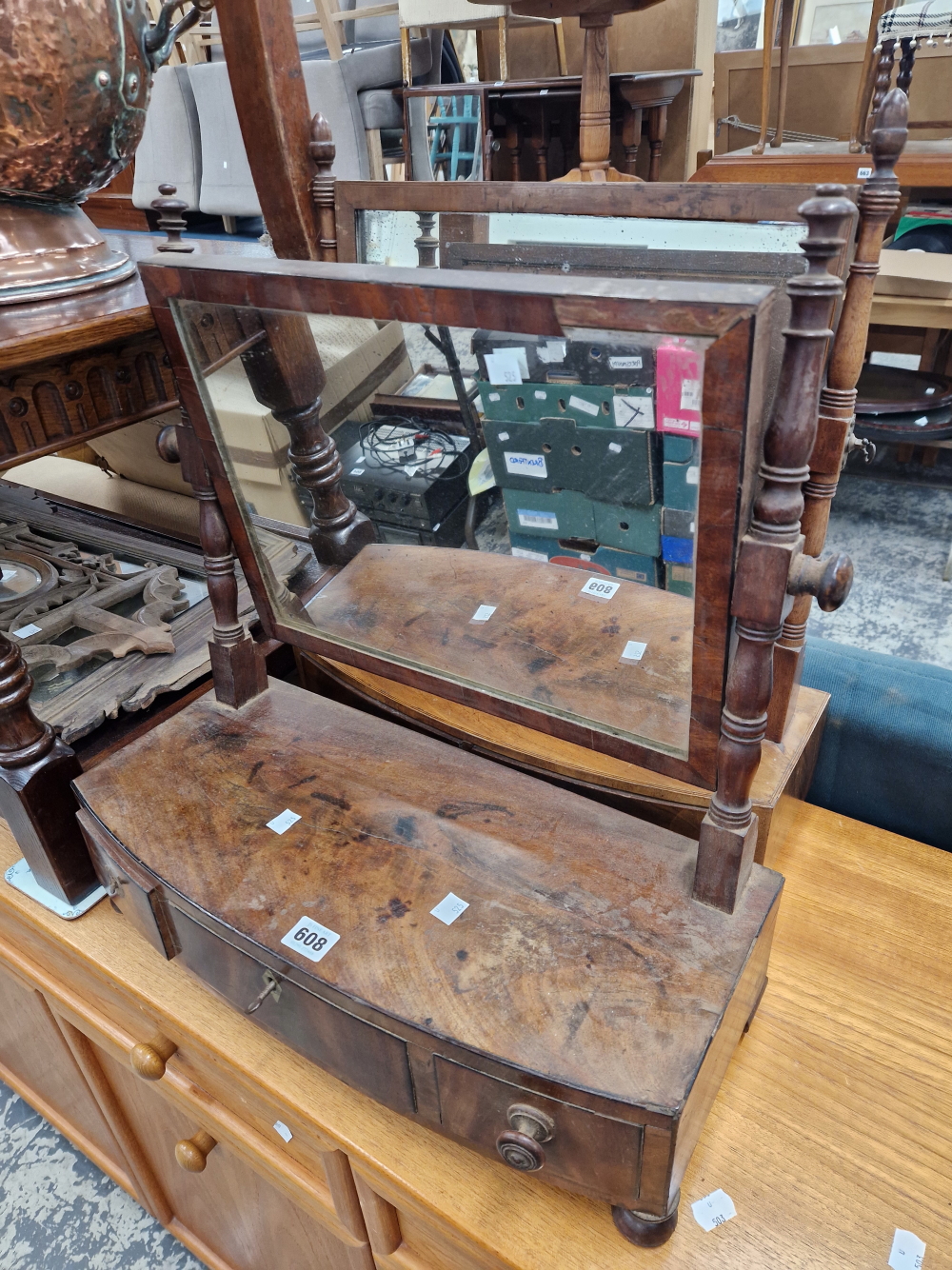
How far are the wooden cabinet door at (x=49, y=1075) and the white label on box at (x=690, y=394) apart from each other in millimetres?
916

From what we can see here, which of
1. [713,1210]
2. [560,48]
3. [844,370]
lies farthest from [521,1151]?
[560,48]

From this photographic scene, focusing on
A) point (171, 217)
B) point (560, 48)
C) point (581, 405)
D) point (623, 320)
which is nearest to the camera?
point (623, 320)

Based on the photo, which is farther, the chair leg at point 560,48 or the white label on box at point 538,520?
the chair leg at point 560,48

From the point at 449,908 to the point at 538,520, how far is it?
1.01ft

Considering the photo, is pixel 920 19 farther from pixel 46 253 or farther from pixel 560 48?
pixel 46 253

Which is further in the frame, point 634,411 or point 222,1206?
point 222,1206

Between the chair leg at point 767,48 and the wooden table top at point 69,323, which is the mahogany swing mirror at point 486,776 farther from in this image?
the chair leg at point 767,48

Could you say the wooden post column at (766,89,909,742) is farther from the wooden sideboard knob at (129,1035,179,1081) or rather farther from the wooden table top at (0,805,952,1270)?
the wooden sideboard knob at (129,1035,179,1081)

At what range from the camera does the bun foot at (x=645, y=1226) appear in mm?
583

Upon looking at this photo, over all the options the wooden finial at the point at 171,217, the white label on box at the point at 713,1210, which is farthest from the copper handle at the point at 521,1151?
the wooden finial at the point at 171,217

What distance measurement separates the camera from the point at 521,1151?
1.86 ft

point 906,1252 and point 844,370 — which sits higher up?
point 844,370

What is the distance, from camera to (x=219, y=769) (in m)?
0.80

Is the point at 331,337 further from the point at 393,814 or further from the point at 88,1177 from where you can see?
the point at 88,1177
